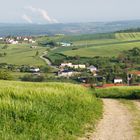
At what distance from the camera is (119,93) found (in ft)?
70.1

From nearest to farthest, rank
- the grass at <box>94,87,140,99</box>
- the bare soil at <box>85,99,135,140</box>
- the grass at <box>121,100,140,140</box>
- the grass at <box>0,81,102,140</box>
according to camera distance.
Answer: the grass at <box>0,81,102,140</box> → the bare soil at <box>85,99,135,140</box> → the grass at <box>121,100,140,140</box> → the grass at <box>94,87,140,99</box>

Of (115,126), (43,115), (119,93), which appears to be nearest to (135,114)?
(115,126)

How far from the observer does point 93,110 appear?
1445 cm

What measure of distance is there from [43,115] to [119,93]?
35.5ft

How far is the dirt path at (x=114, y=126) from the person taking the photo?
36.4 feet

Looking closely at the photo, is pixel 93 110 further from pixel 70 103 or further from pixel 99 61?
pixel 99 61

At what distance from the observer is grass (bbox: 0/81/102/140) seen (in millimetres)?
10102

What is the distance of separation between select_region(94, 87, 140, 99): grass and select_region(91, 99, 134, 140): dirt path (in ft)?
13.4

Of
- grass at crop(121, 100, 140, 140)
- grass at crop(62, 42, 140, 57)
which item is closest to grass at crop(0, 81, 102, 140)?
grass at crop(121, 100, 140, 140)

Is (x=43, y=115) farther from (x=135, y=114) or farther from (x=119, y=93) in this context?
(x=119, y=93)

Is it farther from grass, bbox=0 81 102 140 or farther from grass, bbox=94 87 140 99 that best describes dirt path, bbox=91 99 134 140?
grass, bbox=94 87 140 99

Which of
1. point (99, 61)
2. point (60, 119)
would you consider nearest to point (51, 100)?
point (60, 119)

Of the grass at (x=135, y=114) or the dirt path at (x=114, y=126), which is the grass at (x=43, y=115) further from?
the grass at (x=135, y=114)

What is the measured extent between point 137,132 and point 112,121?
1.94 meters
